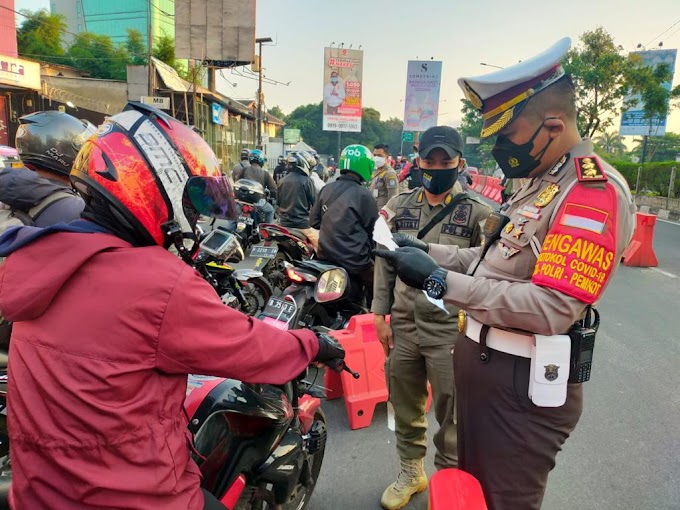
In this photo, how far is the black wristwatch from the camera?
4.96ft

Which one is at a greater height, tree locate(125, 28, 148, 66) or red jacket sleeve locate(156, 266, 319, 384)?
tree locate(125, 28, 148, 66)

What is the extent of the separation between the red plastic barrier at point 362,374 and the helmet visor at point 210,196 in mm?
2073

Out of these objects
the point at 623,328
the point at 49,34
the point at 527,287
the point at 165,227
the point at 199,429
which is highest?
the point at 49,34

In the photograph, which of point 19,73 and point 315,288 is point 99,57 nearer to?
point 19,73

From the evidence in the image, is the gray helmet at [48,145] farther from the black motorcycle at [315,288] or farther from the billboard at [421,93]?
the billboard at [421,93]

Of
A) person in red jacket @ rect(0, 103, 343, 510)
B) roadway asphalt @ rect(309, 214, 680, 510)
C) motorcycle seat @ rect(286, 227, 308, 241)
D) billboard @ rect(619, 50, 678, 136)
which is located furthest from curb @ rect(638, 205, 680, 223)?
person in red jacket @ rect(0, 103, 343, 510)

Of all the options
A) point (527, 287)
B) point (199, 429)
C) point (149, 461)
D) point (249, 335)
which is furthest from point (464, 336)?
point (149, 461)

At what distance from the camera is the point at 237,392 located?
1797mm

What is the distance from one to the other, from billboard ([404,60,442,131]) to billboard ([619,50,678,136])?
26.0 feet

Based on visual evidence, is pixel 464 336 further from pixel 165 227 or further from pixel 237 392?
pixel 165 227

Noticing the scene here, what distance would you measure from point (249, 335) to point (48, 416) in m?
0.49

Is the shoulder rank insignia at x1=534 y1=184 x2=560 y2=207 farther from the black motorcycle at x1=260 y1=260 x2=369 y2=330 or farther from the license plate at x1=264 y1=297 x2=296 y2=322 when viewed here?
the black motorcycle at x1=260 y1=260 x2=369 y2=330

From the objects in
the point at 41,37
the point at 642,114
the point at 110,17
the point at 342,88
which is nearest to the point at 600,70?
the point at 642,114

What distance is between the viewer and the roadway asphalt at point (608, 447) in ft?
8.70
